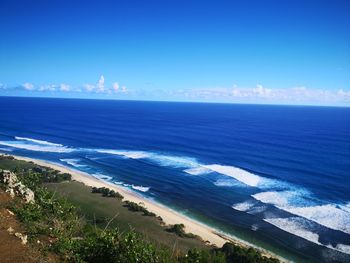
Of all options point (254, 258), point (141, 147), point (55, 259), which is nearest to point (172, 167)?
point (141, 147)

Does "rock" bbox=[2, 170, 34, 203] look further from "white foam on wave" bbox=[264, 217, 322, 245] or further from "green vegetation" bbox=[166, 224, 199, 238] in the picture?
"white foam on wave" bbox=[264, 217, 322, 245]

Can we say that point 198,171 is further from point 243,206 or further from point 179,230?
point 179,230

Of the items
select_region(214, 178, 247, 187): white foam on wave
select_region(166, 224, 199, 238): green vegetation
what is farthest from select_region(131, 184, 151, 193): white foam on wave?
select_region(166, 224, 199, 238): green vegetation

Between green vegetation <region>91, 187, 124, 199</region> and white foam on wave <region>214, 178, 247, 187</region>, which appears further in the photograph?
white foam on wave <region>214, 178, 247, 187</region>

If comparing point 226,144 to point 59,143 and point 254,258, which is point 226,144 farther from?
point 254,258

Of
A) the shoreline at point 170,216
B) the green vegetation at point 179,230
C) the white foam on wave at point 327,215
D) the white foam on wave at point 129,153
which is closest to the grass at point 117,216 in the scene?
the green vegetation at point 179,230

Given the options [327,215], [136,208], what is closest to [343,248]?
[327,215]

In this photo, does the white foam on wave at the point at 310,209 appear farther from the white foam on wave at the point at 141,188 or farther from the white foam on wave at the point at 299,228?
the white foam on wave at the point at 141,188
